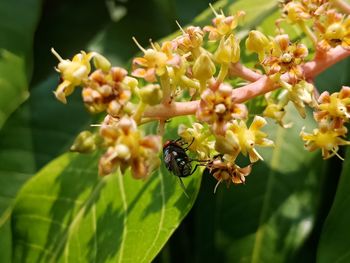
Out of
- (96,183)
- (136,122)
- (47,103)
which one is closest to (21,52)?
(47,103)

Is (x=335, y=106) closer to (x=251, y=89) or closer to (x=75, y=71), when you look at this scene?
(x=251, y=89)

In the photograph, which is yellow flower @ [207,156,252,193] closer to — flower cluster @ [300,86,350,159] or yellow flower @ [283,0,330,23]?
flower cluster @ [300,86,350,159]

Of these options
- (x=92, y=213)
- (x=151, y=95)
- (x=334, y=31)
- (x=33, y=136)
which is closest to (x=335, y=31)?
(x=334, y=31)

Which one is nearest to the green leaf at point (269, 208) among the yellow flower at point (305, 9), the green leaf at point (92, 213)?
the green leaf at point (92, 213)

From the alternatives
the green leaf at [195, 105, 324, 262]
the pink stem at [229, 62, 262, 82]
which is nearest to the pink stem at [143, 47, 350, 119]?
the pink stem at [229, 62, 262, 82]

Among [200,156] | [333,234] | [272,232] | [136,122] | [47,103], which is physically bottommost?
[272,232]

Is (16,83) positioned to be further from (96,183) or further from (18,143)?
(96,183)
